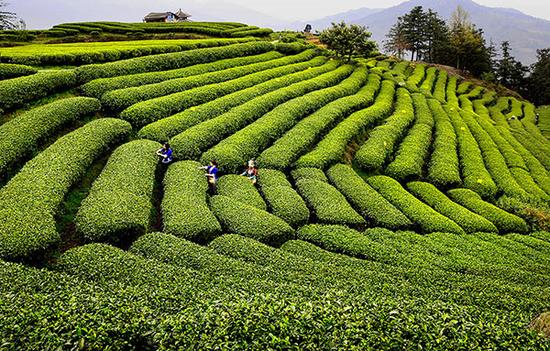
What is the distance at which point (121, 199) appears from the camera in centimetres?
1557

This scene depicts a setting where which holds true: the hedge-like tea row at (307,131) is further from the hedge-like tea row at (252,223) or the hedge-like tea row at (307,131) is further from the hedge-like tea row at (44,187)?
the hedge-like tea row at (44,187)

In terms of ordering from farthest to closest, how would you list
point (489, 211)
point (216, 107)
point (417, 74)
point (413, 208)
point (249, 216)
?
point (417, 74) → point (216, 107) → point (489, 211) → point (413, 208) → point (249, 216)

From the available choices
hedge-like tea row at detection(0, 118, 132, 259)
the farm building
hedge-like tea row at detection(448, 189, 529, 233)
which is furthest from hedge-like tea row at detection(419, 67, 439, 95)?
the farm building

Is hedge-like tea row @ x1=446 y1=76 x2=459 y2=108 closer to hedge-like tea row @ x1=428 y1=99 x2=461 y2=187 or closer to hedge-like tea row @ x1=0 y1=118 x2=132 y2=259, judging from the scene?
hedge-like tea row @ x1=428 y1=99 x2=461 y2=187

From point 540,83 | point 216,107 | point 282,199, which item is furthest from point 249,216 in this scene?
point 540,83

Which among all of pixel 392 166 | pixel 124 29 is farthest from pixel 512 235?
pixel 124 29

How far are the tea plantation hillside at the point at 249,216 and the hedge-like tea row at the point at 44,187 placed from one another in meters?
0.08

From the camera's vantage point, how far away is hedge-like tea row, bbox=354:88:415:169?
26.5 metres

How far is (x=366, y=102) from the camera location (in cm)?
3750

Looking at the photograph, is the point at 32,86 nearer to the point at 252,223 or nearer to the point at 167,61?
the point at 167,61

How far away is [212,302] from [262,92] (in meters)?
26.4

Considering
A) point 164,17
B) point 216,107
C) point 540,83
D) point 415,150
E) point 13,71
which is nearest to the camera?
point 13,71

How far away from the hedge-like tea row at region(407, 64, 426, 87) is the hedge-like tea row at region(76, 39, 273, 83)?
2508 centimetres

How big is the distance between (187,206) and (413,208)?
1210 centimetres
